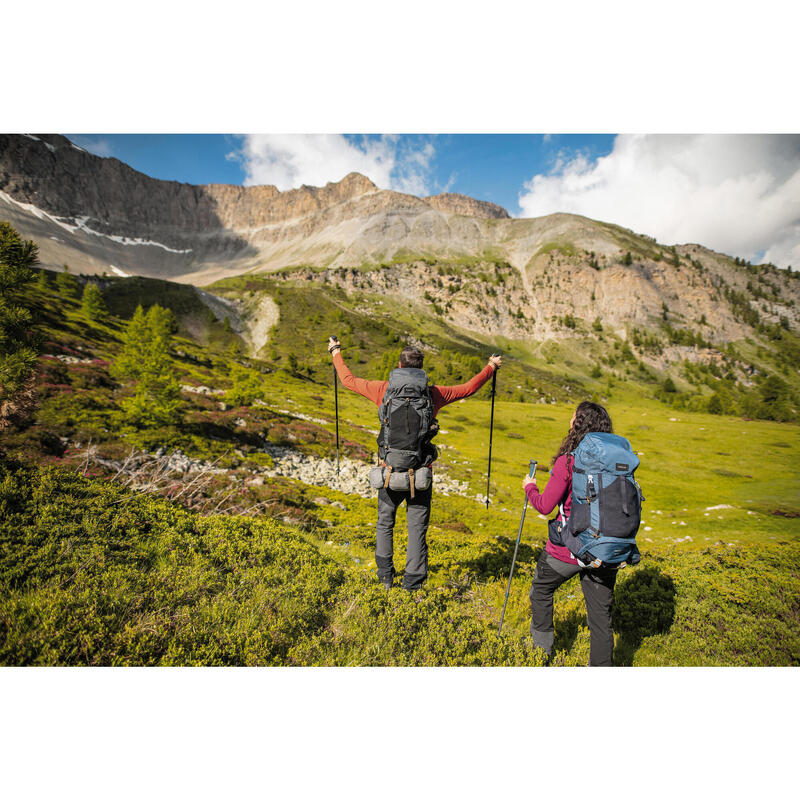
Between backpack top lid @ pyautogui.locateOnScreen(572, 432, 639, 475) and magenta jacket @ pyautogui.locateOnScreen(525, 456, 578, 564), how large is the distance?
16 cm

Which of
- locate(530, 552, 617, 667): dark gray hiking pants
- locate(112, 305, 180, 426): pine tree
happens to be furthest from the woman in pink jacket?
locate(112, 305, 180, 426): pine tree

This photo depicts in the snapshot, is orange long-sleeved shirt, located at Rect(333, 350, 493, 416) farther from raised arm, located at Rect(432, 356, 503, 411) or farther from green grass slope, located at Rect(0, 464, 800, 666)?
green grass slope, located at Rect(0, 464, 800, 666)

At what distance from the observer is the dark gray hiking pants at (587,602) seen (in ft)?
14.7

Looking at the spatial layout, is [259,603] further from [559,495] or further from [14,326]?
[14,326]

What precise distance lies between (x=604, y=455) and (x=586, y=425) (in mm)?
519

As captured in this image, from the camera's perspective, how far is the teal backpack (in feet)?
13.5

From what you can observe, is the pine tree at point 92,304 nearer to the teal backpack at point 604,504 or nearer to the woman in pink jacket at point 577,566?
the woman in pink jacket at point 577,566

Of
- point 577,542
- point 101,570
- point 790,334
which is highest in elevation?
point 790,334

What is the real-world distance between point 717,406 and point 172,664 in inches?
4588

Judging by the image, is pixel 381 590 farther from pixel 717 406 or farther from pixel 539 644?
pixel 717 406

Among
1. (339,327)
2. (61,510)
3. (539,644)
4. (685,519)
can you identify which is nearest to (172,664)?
(61,510)

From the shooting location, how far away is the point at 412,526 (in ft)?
19.1

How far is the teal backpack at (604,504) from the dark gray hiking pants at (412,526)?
2.25 meters

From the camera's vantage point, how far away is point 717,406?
87062mm
